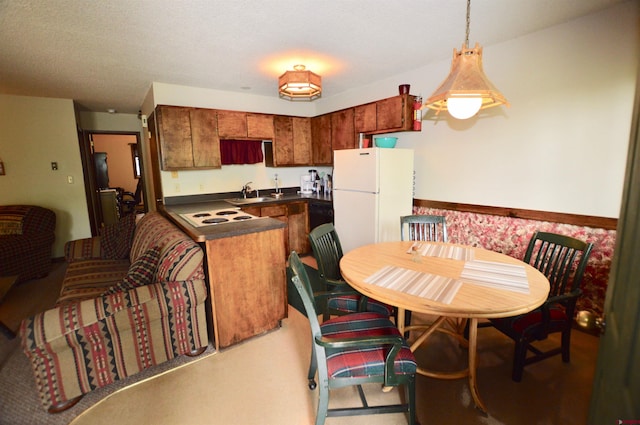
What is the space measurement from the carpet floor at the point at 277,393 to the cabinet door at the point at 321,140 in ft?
9.66

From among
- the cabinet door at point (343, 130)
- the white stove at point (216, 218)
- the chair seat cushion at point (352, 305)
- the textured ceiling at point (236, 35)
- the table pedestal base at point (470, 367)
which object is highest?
the textured ceiling at point (236, 35)

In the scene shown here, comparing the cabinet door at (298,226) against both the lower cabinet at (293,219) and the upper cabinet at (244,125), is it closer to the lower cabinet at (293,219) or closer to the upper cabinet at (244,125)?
the lower cabinet at (293,219)

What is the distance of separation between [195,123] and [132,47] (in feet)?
4.03

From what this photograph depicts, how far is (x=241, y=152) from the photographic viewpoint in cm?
426

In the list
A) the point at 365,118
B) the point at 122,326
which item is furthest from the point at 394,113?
the point at 122,326

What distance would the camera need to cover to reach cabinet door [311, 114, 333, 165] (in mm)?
4324

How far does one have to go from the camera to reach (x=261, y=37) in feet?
7.74

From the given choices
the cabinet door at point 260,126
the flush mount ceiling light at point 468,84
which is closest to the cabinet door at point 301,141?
the cabinet door at point 260,126

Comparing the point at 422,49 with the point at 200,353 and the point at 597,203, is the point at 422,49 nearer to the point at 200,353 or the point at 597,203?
the point at 597,203

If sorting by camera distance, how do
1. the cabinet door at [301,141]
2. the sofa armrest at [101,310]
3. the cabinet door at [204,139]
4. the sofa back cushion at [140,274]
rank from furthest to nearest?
the cabinet door at [301,141], the cabinet door at [204,139], the sofa back cushion at [140,274], the sofa armrest at [101,310]

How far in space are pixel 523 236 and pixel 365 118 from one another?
7.25 ft

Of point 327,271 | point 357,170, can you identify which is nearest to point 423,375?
point 327,271

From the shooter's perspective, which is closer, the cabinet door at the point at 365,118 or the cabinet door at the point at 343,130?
the cabinet door at the point at 365,118

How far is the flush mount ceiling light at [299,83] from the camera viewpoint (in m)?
2.68
